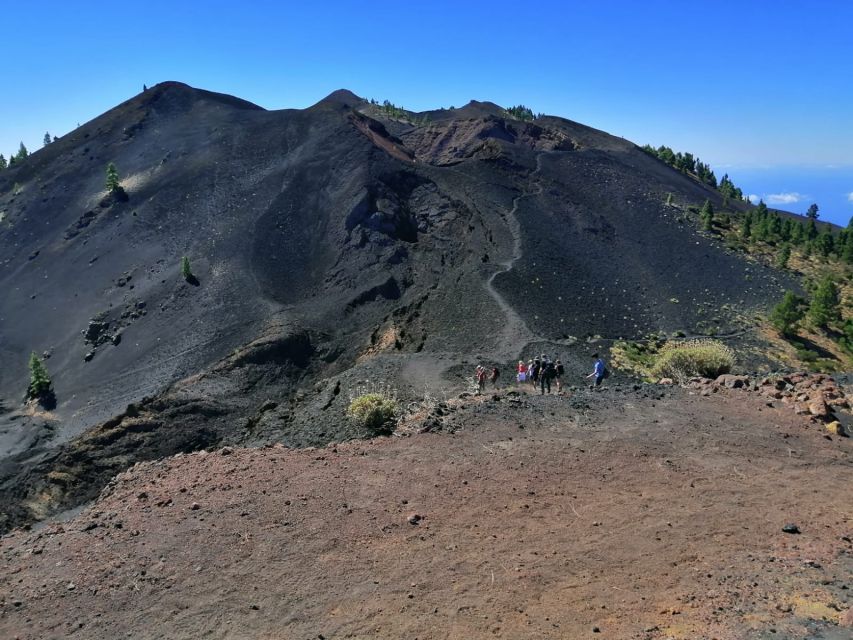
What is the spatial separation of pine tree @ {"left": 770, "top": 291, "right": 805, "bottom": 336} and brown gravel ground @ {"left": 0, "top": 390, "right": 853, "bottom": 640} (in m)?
17.7

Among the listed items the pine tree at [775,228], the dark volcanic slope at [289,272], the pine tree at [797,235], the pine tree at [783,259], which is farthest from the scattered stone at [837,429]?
the pine tree at [797,235]

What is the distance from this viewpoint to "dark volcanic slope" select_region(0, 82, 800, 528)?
23.1 meters

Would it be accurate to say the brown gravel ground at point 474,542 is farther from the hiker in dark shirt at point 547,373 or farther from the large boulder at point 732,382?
the hiker in dark shirt at point 547,373

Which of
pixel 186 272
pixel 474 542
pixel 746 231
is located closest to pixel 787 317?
pixel 746 231

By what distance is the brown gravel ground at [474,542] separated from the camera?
7195 millimetres

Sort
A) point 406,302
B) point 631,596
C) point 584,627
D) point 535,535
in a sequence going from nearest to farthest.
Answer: point 584,627 < point 631,596 < point 535,535 < point 406,302

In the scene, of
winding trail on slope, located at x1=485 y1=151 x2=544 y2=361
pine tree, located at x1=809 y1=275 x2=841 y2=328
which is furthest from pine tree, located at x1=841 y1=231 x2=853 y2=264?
winding trail on slope, located at x1=485 y1=151 x2=544 y2=361

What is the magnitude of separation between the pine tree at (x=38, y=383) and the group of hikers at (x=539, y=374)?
855 inches

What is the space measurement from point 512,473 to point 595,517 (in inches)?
71.4

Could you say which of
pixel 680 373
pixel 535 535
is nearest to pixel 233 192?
pixel 680 373

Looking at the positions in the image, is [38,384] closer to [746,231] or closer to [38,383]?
[38,383]

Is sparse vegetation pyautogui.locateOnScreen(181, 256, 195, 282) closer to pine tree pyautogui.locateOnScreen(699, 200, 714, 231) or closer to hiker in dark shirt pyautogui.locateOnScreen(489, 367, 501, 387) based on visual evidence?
hiker in dark shirt pyautogui.locateOnScreen(489, 367, 501, 387)

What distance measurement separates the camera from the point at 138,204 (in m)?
42.7

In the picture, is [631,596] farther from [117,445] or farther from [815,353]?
[815,353]
